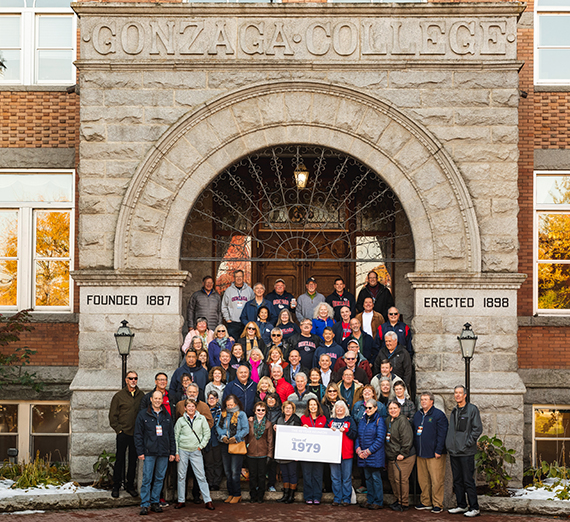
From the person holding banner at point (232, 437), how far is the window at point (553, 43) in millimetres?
8732

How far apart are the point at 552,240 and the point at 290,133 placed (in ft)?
18.4

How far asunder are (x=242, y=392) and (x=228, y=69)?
538cm

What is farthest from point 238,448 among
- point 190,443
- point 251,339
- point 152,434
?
point 251,339

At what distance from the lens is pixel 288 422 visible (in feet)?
33.9

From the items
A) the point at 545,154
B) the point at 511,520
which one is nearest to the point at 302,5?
the point at 545,154

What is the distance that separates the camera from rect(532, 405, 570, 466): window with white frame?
1312 cm

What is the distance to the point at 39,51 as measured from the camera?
13.9 m

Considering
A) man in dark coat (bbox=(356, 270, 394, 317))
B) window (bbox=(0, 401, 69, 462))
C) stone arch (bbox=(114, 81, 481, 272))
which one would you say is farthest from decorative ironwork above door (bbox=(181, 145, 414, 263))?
window (bbox=(0, 401, 69, 462))

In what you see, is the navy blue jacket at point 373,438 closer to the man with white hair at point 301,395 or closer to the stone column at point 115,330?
the man with white hair at point 301,395

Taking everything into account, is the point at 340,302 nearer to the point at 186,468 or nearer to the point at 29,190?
the point at 186,468

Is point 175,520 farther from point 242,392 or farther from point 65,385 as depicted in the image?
point 65,385

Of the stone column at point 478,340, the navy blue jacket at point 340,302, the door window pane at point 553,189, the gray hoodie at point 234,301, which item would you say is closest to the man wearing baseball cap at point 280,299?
the gray hoodie at point 234,301

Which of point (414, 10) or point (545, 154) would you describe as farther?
point (545, 154)

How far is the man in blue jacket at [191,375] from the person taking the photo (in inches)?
427
